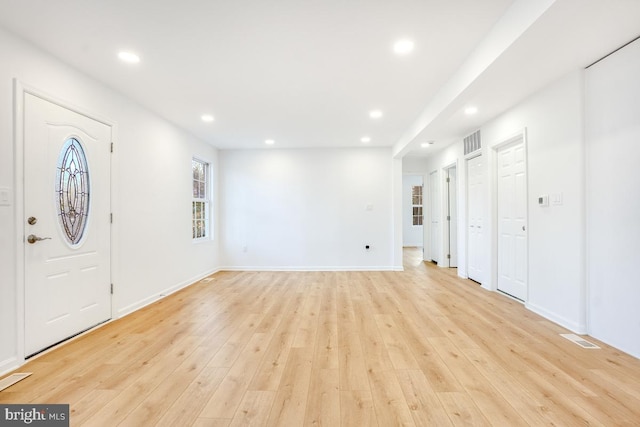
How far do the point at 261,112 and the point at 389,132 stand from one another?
7.37 ft

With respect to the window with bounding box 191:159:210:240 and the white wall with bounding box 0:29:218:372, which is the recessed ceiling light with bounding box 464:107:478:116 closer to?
the white wall with bounding box 0:29:218:372

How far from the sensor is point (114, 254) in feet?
10.5

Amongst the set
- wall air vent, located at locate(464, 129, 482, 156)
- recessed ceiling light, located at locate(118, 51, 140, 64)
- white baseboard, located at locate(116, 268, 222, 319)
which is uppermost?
recessed ceiling light, located at locate(118, 51, 140, 64)

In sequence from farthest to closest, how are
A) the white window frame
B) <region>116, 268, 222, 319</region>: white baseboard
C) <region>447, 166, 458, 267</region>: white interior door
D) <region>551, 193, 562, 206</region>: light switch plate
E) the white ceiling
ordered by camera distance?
<region>447, 166, 458, 267</region>: white interior door
the white window frame
<region>116, 268, 222, 319</region>: white baseboard
<region>551, 193, 562, 206</region>: light switch plate
the white ceiling

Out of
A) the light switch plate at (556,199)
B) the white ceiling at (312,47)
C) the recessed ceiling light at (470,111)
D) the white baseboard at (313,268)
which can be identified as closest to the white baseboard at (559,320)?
the light switch plate at (556,199)

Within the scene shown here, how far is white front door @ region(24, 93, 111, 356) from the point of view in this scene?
235 centimetres

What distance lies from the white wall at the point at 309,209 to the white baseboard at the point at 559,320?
2836 millimetres

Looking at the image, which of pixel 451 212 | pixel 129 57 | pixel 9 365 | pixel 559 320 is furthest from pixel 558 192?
pixel 9 365

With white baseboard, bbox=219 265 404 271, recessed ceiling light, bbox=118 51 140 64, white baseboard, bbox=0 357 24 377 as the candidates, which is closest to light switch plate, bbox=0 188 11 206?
white baseboard, bbox=0 357 24 377

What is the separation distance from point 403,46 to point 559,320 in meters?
3.13

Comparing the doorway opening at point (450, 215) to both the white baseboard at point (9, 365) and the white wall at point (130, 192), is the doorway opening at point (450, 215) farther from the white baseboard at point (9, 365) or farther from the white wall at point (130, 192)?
the white baseboard at point (9, 365)

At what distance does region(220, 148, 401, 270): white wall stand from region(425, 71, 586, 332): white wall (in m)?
2.76

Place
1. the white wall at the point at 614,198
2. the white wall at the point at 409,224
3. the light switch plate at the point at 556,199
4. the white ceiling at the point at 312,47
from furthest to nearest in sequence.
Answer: the white wall at the point at 409,224 < the light switch plate at the point at 556,199 < the white wall at the point at 614,198 < the white ceiling at the point at 312,47

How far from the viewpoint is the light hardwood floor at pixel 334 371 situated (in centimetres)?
165
